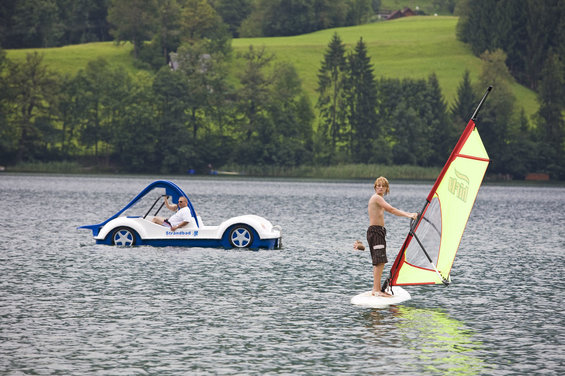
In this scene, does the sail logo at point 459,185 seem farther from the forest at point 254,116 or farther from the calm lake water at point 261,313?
the forest at point 254,116

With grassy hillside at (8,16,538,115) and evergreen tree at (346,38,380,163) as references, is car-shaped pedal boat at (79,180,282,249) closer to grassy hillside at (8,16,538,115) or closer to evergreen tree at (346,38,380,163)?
evergreen tree at (346,38,380,163)

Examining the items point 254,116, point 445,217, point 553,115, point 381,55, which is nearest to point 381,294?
point 445,217

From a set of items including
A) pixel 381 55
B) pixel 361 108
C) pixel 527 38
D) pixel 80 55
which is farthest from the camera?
pixel 381 55

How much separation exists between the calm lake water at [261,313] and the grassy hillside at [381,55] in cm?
12201

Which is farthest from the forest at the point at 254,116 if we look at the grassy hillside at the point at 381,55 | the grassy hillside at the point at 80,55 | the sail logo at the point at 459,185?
the sail logo at the point at 459,185

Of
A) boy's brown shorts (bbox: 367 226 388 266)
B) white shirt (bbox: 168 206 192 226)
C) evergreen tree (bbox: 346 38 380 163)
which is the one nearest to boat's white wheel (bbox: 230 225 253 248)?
white shirt (bbox: 168 206 192 226)

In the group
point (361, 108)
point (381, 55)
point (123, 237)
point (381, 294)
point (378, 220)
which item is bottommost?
point (123, 237)

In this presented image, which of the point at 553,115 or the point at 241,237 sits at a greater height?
the point at 553,115

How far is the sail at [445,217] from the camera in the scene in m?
16.0

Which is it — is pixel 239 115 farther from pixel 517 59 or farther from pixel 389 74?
pixel 517 59

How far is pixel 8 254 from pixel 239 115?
109720 millimetres

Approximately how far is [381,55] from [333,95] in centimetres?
2979

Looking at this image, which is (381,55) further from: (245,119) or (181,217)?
(181,217)

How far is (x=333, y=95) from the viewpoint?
144500 mm
